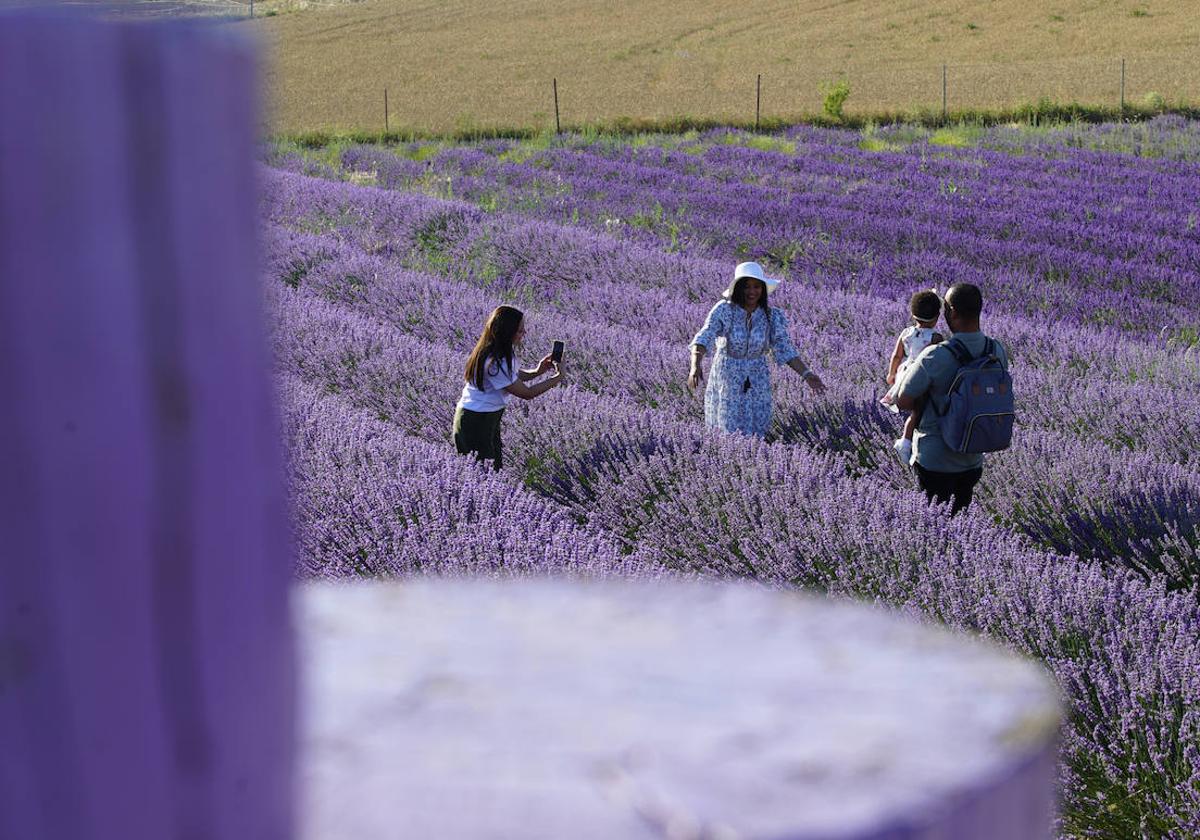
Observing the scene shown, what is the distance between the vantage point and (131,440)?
1.24ft

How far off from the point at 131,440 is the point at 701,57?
130ft

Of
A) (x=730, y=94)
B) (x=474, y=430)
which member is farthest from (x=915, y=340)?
(x=730, y=94)

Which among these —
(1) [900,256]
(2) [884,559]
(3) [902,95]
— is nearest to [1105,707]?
(2) [884,559]

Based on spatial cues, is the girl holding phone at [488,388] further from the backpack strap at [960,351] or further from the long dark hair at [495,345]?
the backpack strap at [960,351]

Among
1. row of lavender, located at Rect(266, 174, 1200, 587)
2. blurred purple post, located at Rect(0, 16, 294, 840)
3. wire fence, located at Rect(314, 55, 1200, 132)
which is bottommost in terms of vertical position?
row of lavender, located at Rect(266, 174, 1200, 587)

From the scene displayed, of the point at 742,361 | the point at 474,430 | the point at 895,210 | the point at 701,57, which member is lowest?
the point at 474,430

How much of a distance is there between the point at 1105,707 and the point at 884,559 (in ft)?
2.61

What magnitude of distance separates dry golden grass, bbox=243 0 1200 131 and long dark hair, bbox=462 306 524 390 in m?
18.6

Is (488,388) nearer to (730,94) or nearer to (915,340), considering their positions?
(915,340)

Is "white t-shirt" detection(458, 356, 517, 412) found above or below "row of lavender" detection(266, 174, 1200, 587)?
above

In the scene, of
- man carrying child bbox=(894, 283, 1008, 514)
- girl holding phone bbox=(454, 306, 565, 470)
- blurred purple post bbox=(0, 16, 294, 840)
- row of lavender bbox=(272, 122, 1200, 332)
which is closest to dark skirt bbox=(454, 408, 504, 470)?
girl holding phone bbox=(454, 306, 565, 470)

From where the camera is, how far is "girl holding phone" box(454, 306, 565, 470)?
198 inches

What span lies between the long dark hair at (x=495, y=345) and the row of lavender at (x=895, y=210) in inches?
224

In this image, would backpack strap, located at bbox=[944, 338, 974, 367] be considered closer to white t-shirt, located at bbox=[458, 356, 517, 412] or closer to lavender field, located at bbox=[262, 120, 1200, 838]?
lavender field, located at bbox=[262, 120, 1200, 838]
